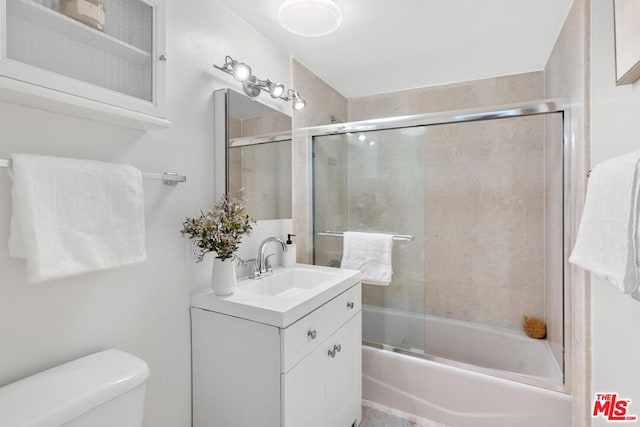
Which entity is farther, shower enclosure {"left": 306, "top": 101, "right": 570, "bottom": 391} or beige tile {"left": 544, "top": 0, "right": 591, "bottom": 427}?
shower enclosure {"left": 306, "top": 101, "right": 570, "bottom": 391}

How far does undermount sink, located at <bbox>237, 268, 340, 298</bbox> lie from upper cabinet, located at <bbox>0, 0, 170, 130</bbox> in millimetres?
878

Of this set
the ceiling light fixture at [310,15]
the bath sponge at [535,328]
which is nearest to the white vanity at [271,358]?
the ceiling light fixture at [310,15]

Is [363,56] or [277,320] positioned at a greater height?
[363,56]

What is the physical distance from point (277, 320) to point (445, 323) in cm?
184

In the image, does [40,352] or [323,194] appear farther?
[323,194]

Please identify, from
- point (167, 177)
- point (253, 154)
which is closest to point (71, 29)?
point (167, 177)

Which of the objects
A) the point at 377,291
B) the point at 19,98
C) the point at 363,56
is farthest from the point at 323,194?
the point at 19,98

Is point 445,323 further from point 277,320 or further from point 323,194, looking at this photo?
point 277,320

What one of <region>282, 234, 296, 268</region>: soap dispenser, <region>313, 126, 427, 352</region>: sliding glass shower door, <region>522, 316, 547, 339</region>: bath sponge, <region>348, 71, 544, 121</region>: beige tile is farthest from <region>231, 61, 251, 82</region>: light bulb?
<region>522, 316, 547, 339</region>: bath sponge

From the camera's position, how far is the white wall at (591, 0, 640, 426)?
99 cm

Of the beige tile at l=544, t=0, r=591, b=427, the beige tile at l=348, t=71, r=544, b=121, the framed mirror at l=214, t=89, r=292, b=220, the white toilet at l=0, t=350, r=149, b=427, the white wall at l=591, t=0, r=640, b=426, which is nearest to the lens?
the white toilet at l=0, t=350, r=149, b=427

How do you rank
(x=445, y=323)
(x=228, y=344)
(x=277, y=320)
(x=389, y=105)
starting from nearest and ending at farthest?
1. (x=277, y=320)
2. (x=228, y=344)
3. (x=445, y=323)
4. (x=389, y=105)

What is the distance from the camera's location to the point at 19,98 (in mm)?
797

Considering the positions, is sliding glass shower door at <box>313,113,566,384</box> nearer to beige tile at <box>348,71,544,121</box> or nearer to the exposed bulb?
beige tile at <box>348,71,544,121</box>
